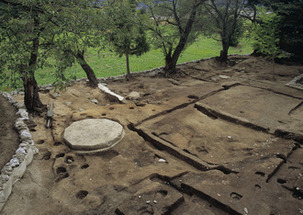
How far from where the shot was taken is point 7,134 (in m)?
7.02

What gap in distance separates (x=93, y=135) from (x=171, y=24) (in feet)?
36.2

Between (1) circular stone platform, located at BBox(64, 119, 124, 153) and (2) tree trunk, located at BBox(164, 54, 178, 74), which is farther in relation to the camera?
(2) tree trunk, located at BBox(164, 54, 178, 74)

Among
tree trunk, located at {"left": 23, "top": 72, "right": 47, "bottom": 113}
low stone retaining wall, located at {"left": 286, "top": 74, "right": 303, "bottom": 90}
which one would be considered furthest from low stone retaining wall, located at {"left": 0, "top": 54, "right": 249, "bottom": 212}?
low stone retaining wall, located at {"left": 286, "top": 74, "right": 303, "bottom": 90}

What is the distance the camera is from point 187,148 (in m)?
7.23

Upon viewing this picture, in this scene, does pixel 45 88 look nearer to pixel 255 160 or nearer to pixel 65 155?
pixel 65 155

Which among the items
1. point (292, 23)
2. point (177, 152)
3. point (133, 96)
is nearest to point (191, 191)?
point (177, 152)

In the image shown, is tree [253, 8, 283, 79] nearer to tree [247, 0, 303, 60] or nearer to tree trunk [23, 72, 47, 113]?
tree [247, 0, 303, 60]

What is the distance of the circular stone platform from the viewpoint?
22.6 ft

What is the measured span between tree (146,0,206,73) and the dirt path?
8.98 metres

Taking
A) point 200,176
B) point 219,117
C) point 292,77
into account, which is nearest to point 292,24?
point 292,77

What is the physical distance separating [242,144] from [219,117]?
2.01 metres

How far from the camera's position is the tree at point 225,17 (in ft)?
56.9

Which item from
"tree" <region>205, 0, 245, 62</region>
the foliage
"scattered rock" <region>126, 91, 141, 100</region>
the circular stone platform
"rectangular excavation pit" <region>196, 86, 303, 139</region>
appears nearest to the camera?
the circular stone platform

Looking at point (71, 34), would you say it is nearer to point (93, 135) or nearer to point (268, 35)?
point (93, 135)
